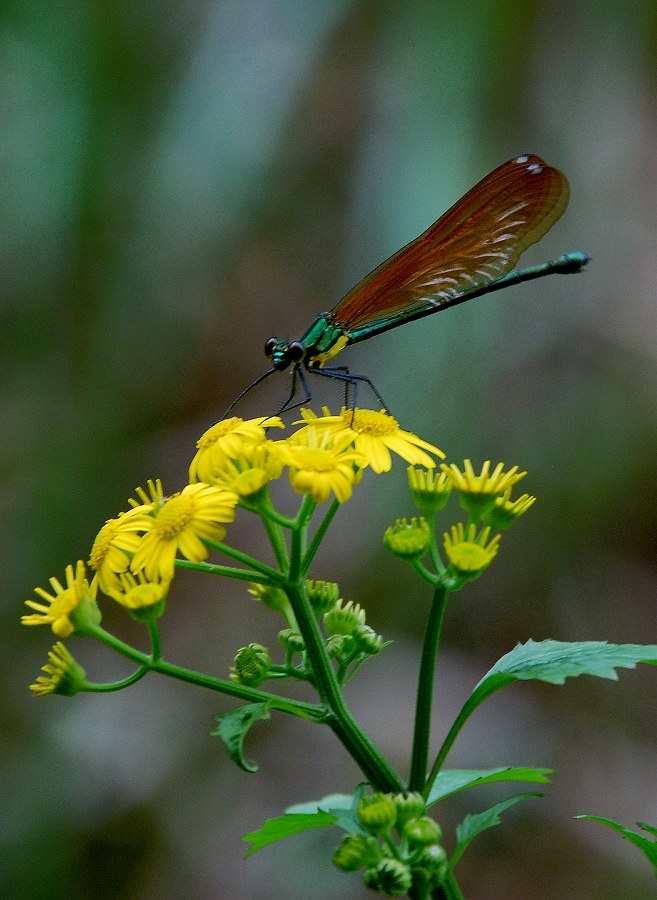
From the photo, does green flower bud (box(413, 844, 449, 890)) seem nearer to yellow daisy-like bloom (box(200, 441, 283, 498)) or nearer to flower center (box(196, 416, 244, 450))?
yellow daisy-like bloom (box(200, 441, 283, 498))

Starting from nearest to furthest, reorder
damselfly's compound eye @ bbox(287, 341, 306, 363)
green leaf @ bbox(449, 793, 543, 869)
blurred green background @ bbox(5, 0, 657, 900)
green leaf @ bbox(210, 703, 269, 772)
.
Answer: green leaf @ bbox(210, 703, 269, 772)
green leaf @ bbox(449, 793, 543, 869)
damselfly's compound eye @ bbox(287, 341, 306, 363)
blurred green background @ bbox(5, 0, 657, 900)

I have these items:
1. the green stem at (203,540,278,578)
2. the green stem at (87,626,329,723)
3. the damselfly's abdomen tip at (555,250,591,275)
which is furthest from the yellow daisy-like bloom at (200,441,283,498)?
the damselfly's abdomen tip at (555,250,591,275)

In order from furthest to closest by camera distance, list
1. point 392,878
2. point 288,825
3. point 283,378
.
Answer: point 283,378 → point 288,825 → point 392,878

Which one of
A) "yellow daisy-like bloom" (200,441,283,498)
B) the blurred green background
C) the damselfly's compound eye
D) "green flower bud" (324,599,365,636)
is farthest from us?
the blurred green background

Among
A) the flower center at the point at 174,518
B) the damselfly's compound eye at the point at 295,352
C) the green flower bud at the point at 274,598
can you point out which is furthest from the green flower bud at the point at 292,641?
the damselfly's compound eye at the point at 295,352

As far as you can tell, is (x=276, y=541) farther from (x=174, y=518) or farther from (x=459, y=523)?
(x=459, y=523)

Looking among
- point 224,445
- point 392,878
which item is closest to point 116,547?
point 224,445

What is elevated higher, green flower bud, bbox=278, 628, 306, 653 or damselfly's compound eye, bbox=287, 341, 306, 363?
damselfly's compound eye, bbox=287, 341, 306, 363

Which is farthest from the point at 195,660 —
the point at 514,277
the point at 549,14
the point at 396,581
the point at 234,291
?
the point at 549,14
